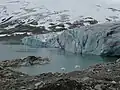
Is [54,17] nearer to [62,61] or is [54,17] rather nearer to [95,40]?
[95,40]

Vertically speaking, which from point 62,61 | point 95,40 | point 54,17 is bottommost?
point 54,17

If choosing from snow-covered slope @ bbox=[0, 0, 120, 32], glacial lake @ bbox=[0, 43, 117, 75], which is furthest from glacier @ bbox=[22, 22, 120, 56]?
snow-covered slope @ bbox=[0, 0, 120, 32]

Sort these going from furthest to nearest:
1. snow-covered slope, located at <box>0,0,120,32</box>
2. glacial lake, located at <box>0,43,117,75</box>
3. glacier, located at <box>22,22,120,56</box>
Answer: snow-covered slope, located at <box>0,0,120,32</box>, glacier, located at <box>22,22,120,56</box>, glacial lake, located at <box>0,43,117,75</box>

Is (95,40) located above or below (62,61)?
above

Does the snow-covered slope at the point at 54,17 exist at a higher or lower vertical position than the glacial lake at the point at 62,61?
lower

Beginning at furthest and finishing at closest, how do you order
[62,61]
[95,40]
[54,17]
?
[54,17]
[95,40]
[62,61]

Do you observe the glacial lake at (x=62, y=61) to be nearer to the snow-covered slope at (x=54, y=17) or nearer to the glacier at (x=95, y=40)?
the glacier at (x=95, y=40)

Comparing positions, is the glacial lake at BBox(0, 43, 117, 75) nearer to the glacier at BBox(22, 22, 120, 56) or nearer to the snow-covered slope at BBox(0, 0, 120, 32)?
the glacier at BBox(22, 22, 120, 56)

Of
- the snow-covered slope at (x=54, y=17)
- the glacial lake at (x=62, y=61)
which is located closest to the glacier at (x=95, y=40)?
the glacial lake at (x=62, y=61)

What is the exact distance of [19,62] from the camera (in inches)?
788

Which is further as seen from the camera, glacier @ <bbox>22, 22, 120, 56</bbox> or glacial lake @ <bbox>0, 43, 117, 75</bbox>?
glacier @ <bbox>22, 22, 120, 56</bbox>

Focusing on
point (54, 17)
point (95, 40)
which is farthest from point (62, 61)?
point (54, 17)

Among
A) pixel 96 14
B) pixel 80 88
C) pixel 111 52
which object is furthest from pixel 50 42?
pixel 96 14

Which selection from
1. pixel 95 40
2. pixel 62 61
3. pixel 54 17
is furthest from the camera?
pixel 54 17
